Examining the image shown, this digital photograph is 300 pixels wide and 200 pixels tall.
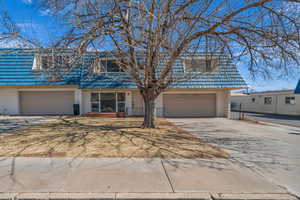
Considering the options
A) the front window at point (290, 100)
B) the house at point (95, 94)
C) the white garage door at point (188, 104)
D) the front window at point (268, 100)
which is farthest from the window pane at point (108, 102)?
the front window at point (268, 100)

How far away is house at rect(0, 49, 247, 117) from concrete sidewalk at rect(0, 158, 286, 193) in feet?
29.5

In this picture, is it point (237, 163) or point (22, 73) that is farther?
point (22, 73)

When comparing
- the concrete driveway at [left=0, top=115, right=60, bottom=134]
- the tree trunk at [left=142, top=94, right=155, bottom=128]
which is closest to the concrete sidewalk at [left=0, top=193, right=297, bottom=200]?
the tree trunk at [left=142, top=94, right=155, bottom=128]

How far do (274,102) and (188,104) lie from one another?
559 inches

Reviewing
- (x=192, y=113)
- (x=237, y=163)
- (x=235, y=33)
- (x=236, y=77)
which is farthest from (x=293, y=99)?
(x=237, y=163)

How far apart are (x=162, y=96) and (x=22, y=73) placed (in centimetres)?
1249

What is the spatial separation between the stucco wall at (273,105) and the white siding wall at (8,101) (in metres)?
29.4

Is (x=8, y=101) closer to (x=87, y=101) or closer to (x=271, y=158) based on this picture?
(x=87, y=101)

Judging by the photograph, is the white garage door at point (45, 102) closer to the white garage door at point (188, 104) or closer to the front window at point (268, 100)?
the white garage door at point (188, 104)

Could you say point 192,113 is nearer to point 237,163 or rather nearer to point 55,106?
point 237,163

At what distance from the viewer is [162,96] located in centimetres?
1376

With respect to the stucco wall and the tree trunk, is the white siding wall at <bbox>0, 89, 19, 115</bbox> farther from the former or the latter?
the stucco wall

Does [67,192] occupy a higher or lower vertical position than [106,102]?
lower

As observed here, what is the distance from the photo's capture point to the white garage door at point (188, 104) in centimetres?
1386
